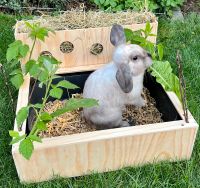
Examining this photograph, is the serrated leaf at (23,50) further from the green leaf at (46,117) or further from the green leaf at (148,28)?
the green leaf at (148,28)

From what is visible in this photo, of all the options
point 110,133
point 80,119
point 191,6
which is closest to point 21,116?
point 110,133

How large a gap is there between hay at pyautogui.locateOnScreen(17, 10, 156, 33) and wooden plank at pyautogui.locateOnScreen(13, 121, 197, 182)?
861mm

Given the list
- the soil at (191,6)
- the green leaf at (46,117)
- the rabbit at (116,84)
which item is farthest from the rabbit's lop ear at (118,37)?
the soil at (191,6)

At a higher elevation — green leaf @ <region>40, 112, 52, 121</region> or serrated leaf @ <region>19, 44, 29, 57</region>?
serrated leaf @ <region>19, 44, 29, 57</region>

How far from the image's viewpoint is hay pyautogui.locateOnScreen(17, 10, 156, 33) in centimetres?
262

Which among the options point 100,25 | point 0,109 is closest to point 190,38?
point 100,25

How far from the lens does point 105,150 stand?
206 centimetres

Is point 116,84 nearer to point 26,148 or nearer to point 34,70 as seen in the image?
point 34,70

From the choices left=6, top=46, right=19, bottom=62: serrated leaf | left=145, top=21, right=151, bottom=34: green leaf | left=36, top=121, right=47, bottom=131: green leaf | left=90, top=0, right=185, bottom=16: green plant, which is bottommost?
left=36, top=121, right=47, bottom=131: green leaf

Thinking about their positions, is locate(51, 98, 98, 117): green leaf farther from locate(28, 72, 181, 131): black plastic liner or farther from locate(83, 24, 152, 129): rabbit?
locate(28, 72, 181, 131): black plastic liner

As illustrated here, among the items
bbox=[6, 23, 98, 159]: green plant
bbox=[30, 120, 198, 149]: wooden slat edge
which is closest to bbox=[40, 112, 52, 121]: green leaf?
bbox=[6, 23, 98, 159]: green plant

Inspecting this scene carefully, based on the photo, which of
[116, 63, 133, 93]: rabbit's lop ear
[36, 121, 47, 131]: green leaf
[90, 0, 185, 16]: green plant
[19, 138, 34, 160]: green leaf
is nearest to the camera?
[19, 138, 34, 160]: green leaf

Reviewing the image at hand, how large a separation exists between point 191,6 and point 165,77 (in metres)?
2.12

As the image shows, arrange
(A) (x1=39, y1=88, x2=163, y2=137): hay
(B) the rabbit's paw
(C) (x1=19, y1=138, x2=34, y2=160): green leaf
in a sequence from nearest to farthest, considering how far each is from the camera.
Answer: (C) (x1=19, y1=138, x2=34, y2=160): green leaf, (B) the rabbit's paw, (A) (x1=39, y1=88, x2=163, y2=137): hay
